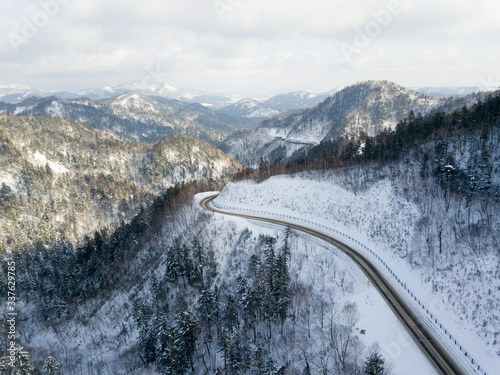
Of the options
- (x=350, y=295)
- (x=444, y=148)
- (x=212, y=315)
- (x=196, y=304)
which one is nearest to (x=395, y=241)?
(x=350, y=295)

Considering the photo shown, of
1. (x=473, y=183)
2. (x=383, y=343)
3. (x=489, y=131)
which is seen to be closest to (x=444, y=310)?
(x=383, y=343)

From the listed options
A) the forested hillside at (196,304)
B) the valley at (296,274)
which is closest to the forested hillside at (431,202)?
the valley at (296,274)

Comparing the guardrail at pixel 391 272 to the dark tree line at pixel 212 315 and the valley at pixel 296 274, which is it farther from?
the dark tree line at pixel 212 315

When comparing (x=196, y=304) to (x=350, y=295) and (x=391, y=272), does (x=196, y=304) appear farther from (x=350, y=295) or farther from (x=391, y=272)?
(x=391, y=272)

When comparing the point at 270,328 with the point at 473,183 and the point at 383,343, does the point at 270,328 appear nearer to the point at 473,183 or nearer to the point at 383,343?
the point at 383,343

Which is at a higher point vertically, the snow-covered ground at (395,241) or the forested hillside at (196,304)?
the snow-covered ground at (395,241)

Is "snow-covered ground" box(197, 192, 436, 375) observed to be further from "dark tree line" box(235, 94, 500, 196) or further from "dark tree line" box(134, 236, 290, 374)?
"dark tree line" box(235, 94, 500, 196)
